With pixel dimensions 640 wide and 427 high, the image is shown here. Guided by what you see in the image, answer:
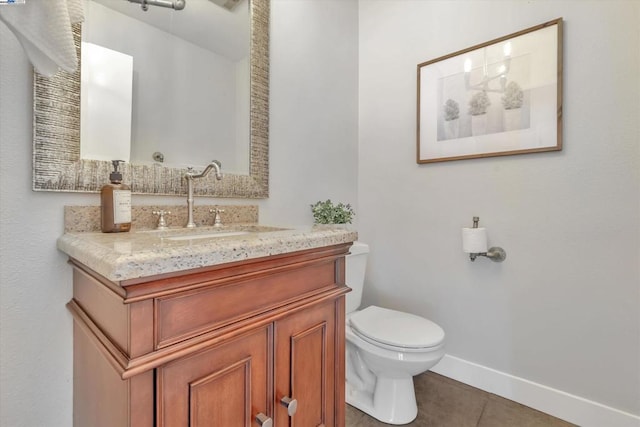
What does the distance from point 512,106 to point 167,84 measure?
5.32ft

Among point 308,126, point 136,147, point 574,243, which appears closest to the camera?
point 136,147

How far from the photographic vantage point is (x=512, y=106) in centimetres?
154

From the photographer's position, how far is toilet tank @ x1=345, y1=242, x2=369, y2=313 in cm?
167

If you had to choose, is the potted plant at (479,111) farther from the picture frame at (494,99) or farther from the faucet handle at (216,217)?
the faucet handle at (216,217)

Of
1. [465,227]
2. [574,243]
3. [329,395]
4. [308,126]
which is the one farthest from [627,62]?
[329,395]

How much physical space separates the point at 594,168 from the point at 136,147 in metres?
1.91

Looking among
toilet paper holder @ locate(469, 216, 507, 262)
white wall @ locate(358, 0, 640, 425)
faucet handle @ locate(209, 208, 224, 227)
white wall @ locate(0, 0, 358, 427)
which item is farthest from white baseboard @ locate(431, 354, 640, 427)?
white wall @ locate(0, 0, 358, 427)

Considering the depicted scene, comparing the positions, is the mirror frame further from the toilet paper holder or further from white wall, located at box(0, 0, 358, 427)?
the toilet paper holder

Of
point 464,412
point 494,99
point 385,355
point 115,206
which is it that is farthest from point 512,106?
point 115,206

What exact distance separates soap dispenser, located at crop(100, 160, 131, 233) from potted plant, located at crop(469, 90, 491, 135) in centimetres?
168

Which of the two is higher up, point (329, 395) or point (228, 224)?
point (228, 224)

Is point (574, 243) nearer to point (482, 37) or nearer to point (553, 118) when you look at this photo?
point (553, 118)

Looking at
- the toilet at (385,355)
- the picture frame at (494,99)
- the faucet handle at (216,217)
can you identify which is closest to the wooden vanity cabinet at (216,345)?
the toilet at (385,355)

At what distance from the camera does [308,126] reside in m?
1.76
